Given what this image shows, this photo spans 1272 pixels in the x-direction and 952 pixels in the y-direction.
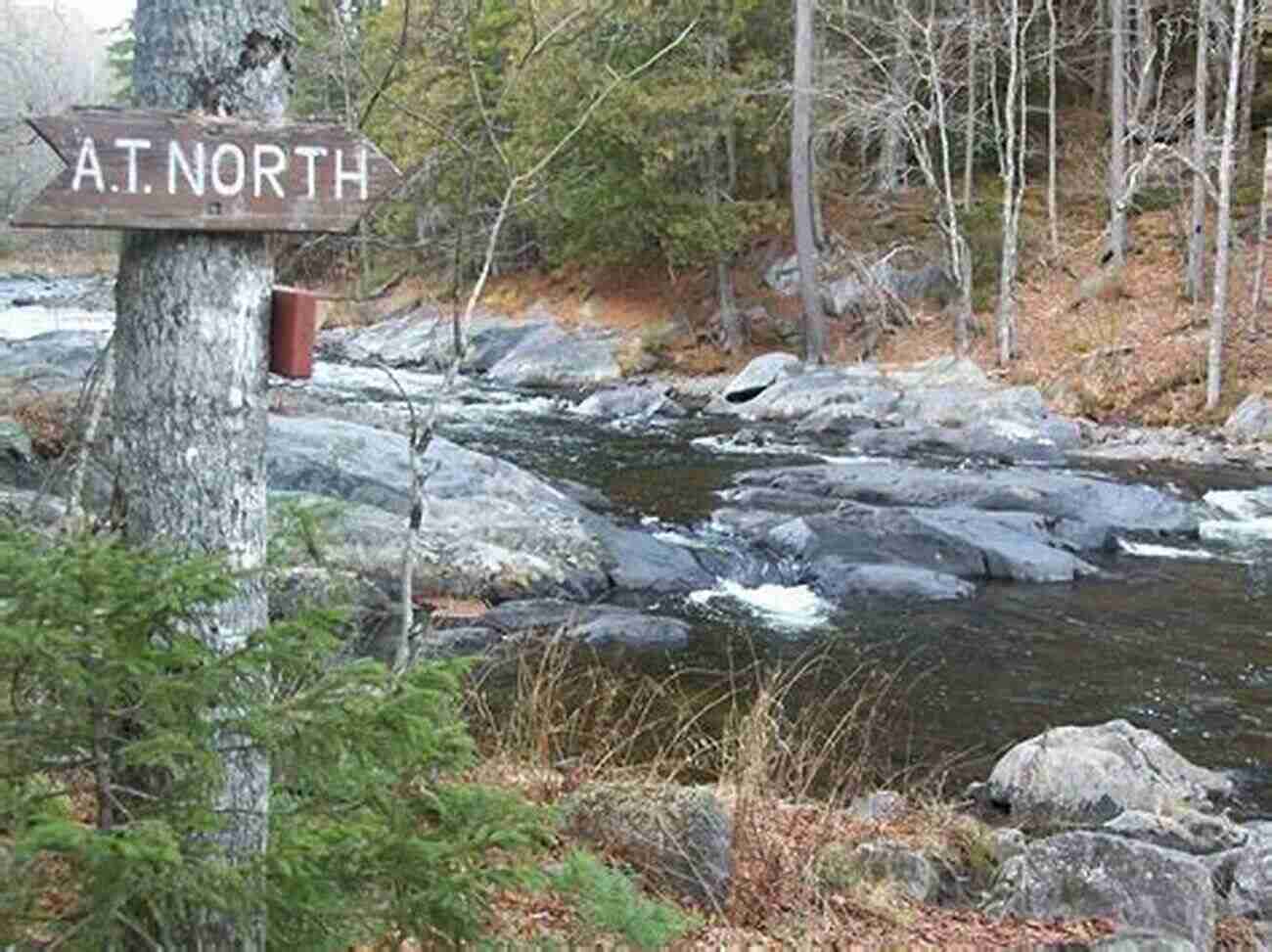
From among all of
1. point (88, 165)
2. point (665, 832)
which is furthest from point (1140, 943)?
point (88, 165)

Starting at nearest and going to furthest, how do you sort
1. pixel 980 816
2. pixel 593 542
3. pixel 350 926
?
pixel 350 926 → pixel 980 816 → pixel 593 542

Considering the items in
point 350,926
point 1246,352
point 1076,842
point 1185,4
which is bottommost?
point 1076,842

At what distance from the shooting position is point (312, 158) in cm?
295

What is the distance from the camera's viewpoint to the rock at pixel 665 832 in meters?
4.71

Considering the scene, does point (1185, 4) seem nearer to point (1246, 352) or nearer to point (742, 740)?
point (1246, 352)

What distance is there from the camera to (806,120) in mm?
25797

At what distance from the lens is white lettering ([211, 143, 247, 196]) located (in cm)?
283

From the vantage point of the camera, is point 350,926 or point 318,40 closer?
point 350,926

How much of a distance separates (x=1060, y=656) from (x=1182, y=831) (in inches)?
154

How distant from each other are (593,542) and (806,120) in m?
15.5

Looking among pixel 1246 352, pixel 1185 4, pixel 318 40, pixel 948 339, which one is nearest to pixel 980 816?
pixel 318 40

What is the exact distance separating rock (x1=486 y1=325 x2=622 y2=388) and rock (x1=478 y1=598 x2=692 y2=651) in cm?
1690

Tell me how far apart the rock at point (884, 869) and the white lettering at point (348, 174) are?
3195 mm

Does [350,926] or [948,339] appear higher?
[948,339]
